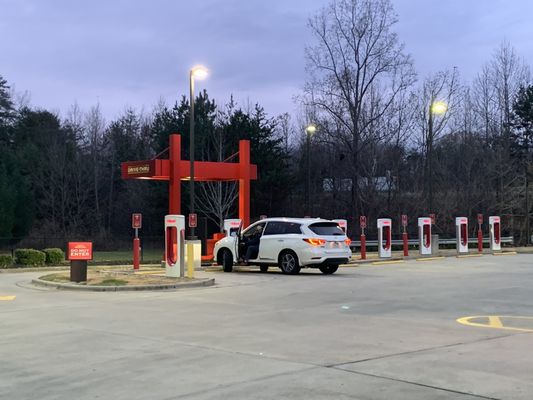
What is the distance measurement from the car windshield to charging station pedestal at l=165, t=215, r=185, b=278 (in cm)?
425

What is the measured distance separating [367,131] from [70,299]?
3589 cm

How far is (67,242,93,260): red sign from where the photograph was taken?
55.1ft

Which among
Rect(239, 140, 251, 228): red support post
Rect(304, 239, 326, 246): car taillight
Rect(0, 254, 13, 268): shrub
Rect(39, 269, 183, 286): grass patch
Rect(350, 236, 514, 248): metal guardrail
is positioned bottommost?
Rect(39, 269, 183, 286): grass patch

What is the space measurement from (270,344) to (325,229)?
459 inches

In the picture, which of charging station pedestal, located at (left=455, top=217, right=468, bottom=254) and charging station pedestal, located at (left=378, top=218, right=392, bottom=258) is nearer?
charging station pedestal, located at (left=378, top=218, right=392, bottom=258)

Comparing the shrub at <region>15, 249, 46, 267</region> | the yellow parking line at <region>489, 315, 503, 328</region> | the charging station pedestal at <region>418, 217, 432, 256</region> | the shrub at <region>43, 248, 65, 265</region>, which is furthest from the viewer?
the charging station pedestal at <region>418, 217, 432, 256</region>

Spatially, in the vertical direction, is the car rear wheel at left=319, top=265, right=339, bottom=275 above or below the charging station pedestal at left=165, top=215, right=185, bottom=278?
below

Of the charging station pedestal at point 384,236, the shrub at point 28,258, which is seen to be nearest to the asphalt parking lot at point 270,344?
the shrub at point 28,258

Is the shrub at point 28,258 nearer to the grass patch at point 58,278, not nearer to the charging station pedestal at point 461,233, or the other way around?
the grass patch at point 58,278

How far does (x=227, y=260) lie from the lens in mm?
21641

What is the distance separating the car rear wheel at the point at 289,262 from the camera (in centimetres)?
1988

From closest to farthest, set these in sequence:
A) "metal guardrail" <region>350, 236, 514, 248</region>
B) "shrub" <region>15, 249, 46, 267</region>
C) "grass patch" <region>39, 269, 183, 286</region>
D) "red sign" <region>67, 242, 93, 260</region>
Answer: "grass patch" <region>39, 269, 183, 286</region>
"red sign" <region>67, 242, 93, 260</region>
"shrub" <region>15, 249, 46, 267</region>
"metal guardrail" <region>350, 236, 514, 248</region>

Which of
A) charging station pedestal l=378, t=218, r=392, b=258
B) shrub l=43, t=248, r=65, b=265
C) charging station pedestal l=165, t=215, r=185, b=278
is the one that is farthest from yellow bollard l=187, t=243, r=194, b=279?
charging station pedestal l=378, t=218, r=392, b=258

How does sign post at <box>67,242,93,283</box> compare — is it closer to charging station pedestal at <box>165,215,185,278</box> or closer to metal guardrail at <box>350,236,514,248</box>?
charging station pedestal at <box>165,215,185,278</box>
